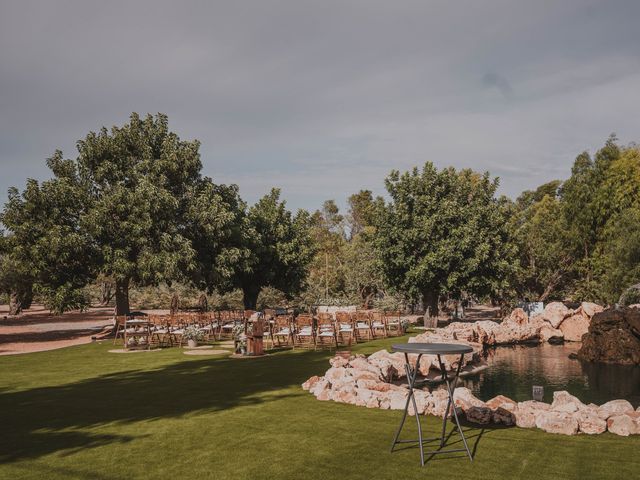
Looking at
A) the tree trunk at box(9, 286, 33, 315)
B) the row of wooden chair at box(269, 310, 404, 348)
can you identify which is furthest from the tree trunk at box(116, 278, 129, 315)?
the tree trunk at box(9, 286, 33, 315)

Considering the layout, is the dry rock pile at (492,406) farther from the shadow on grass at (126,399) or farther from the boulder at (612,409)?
the shadow on grass at (126,399)

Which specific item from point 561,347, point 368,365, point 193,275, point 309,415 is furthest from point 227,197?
point 309,415

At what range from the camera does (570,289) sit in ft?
128

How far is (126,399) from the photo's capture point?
31.6ft

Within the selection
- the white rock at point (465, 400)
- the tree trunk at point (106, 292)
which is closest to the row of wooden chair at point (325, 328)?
the white rock at point (465, 400)

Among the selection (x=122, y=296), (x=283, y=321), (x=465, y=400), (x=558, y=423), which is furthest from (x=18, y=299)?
(x=558, y=423)

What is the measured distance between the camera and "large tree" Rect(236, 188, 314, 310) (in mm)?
32281

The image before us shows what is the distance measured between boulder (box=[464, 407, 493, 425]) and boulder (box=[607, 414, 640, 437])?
63.8 inches

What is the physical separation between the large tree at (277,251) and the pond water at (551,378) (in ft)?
52.5

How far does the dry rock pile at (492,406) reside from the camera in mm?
7355

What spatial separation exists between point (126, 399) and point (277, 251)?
22.7 metres

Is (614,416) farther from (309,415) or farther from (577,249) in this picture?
(577,249)

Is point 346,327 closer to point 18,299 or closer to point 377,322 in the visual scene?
point 377,322

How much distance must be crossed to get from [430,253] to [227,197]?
12086 mm
